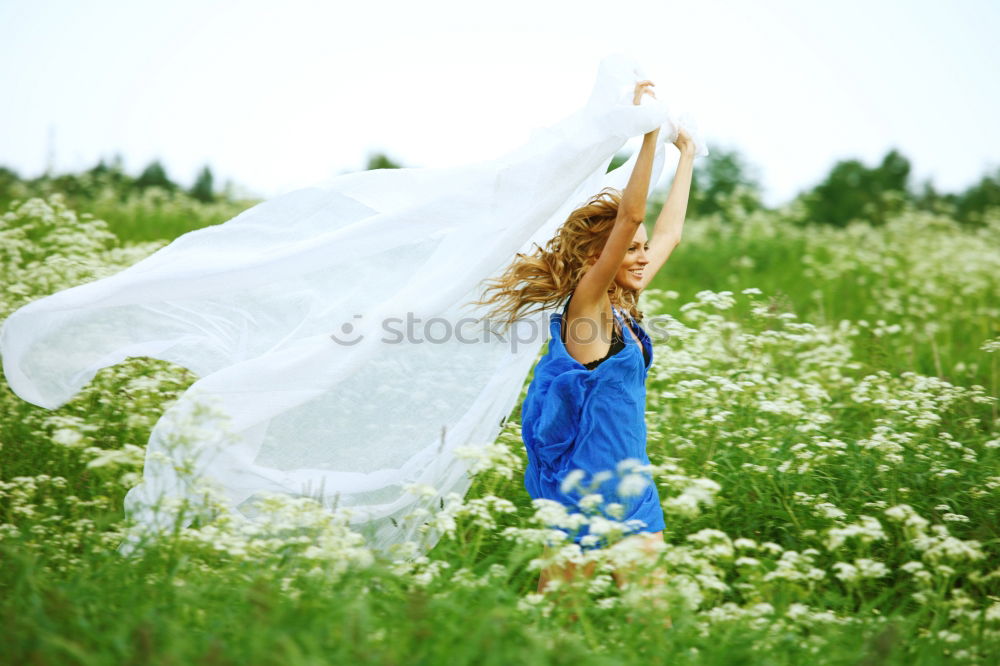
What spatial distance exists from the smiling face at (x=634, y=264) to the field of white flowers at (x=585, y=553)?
768 mm

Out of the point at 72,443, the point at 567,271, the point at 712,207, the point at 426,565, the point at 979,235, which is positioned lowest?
the point at 426,565

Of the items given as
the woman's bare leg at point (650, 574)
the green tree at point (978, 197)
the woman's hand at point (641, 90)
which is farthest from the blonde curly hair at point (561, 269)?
the green tree at point (978, 197)

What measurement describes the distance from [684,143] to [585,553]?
1.83m

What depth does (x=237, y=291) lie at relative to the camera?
3.58 meters

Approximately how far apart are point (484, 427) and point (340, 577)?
116cm

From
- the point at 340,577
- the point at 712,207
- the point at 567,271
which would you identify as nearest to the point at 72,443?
the point at 340,577

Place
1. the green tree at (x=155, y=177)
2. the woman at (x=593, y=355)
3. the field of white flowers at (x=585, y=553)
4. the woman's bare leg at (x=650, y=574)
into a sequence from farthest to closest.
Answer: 1. the green tree at (x=155, y=177)
2. the woman at (x=593, y=355)
3. the woman's bare leg at (x=650, y=574)
4. the field of white flowers at (x=585, y=553)

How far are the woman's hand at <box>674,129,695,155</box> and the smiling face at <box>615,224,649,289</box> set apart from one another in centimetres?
49

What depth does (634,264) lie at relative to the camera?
3.34m

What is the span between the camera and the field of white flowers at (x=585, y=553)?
2277 millimetres

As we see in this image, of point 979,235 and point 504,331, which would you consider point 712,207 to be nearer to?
point 979,235

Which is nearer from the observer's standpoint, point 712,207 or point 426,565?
point 426,565

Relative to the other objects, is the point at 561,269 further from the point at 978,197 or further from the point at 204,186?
the point at 978,197

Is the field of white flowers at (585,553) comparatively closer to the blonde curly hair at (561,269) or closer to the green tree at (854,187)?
the blonde curly hair at (561,269)
